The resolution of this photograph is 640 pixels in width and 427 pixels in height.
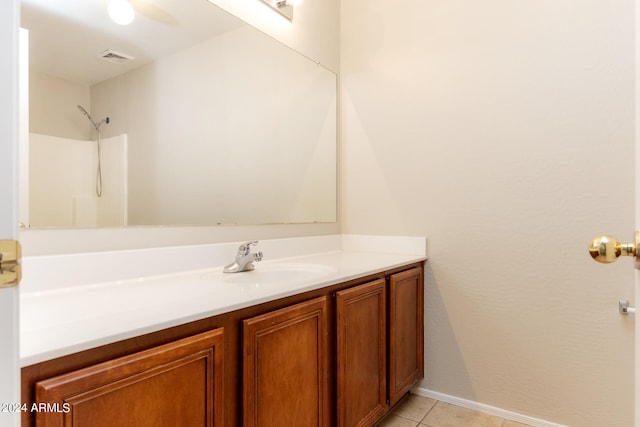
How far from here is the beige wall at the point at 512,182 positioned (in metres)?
1.66

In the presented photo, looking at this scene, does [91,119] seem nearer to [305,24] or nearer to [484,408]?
[305,24]

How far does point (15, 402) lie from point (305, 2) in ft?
7.50

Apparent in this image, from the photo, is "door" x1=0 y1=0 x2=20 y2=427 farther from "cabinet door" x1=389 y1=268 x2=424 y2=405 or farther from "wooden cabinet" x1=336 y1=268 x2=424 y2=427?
"cabinet door" x1=389 y1=268 x2=424 y2=405

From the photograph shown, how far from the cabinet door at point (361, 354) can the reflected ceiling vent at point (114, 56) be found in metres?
1.17

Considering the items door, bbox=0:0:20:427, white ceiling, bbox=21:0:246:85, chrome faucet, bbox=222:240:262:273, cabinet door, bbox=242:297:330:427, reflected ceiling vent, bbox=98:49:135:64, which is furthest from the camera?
chrome faucet, bbox=222:240:262:273

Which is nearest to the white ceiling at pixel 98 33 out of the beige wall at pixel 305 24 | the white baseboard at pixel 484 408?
the beige wall at pixel 305 24

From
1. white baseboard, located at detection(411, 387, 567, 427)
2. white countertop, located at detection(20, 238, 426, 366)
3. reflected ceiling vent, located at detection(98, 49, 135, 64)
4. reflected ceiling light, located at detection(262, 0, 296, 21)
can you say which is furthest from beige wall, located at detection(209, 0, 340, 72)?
white baseboard, located at detection(411, 387, 567, 427)

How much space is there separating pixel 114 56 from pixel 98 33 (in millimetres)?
81

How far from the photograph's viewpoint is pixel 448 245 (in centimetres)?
204

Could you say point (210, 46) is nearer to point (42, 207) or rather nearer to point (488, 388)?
point (42, 207)

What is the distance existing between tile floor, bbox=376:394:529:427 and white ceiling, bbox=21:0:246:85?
1.94 meters

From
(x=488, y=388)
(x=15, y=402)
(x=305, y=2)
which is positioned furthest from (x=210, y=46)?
(x=488, y=388)

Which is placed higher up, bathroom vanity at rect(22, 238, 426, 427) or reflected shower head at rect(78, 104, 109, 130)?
reflected shower head at rect(78, 104, 109, 130)

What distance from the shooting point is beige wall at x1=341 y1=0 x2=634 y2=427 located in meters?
1.66
